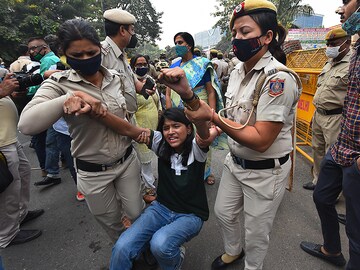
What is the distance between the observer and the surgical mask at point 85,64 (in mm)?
1374

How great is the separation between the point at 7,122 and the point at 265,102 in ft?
7.77

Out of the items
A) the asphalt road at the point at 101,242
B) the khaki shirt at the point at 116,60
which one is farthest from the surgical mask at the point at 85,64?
the asphalt road at the point at 101,242

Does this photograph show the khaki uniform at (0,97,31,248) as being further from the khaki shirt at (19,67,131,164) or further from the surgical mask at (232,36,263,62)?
the surgical mask at (232,36,263,62)

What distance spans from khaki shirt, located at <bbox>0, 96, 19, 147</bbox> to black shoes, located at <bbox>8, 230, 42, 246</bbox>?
98 centimetres

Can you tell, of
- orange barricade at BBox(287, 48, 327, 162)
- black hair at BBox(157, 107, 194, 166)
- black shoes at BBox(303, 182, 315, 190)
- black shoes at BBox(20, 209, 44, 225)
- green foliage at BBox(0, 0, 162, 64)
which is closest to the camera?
black hair at BBox(157, 107, 194, 166)

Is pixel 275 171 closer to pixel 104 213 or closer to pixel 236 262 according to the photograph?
pixel 236 262

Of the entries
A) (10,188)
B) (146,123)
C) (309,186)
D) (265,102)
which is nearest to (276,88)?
(265,102)

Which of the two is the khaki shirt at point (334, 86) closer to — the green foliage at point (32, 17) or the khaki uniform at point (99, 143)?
the khaki uniform at point (99, 143)

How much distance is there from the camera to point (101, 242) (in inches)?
90.7

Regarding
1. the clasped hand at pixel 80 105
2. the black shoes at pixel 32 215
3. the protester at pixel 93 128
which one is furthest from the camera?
the black shoes at pixel 32 215

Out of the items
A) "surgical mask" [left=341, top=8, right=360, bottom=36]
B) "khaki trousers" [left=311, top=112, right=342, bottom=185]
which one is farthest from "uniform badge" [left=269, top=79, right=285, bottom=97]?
"khaki trousers" [left=311, top=112, right=342, bottom=185]

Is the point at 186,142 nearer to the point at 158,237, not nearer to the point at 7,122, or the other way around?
the point at 158,237

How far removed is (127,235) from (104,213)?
26cm

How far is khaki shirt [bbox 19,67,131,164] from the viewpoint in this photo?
1215 mm
